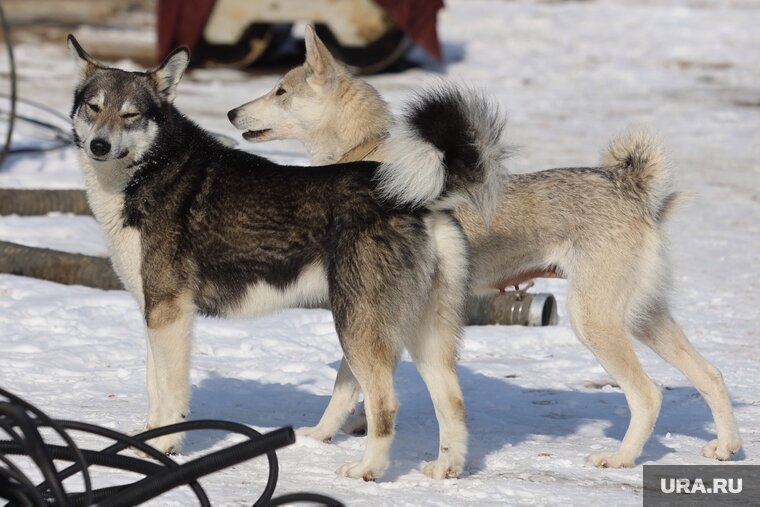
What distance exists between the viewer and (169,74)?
15.8 feet

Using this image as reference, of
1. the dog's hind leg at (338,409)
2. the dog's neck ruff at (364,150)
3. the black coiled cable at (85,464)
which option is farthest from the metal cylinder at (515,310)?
the black coiled cable at (85,464)

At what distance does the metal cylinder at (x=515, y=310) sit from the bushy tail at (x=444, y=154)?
8.06 ft

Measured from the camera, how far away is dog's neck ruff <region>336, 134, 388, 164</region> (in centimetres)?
552

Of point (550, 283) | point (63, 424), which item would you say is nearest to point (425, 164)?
point (63, 424)

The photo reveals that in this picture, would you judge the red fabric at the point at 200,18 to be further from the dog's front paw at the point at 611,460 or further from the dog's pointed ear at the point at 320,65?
the dog's front paw at the point at 611,460

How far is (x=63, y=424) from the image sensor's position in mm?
2740

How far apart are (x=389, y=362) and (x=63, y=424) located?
165cm

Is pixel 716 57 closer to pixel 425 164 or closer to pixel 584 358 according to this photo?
pixel 584 358

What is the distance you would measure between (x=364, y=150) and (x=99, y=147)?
150cm

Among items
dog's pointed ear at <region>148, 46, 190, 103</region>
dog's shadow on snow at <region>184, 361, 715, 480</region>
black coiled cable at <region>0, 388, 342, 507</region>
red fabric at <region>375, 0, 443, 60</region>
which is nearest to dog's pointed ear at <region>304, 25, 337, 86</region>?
dog's pointed ear at <region>148, 46, 190, 103</region>

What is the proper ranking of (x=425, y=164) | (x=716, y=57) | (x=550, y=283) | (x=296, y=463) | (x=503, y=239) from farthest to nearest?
(x=716, y=57) → (x=550, y=283) → (x=503, y=239) → (x=296, y=463) → (x=425, y=164)

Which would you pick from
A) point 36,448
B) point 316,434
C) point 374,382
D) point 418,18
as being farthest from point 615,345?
point 418,18

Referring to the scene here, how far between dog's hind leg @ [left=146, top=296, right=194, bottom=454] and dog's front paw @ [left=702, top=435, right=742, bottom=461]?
6.96 feet
